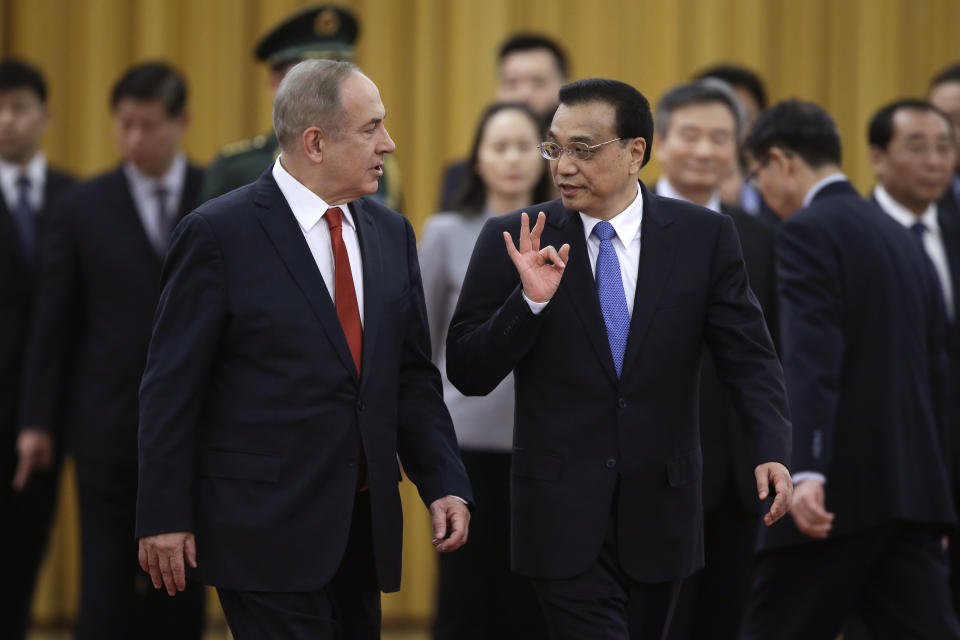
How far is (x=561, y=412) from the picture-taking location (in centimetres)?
292

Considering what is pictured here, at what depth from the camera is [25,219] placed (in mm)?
5238

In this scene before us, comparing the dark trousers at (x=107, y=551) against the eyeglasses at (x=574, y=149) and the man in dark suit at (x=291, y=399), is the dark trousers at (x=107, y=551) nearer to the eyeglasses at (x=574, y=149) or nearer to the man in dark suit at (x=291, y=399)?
the man in dark suit at (x=291, y=399)

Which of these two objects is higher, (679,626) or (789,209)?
(789,209)

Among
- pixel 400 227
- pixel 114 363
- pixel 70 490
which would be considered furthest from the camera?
pixel 70 490

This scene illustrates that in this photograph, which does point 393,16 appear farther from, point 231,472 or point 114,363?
point 231,472

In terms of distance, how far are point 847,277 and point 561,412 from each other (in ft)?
3.69

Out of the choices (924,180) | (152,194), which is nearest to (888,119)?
(924,180)

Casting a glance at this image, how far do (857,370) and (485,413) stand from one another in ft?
3.38

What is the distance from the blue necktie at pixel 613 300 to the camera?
116 inches

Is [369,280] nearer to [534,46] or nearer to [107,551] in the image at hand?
[107,551]

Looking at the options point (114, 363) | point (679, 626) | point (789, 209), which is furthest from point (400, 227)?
point (114, 363)

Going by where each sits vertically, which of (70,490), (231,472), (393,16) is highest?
(393,16)

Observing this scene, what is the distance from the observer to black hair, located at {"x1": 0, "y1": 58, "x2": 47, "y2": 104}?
5359 mm

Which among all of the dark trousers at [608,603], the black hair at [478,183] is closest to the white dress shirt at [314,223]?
the dark trousers at [608,603]
